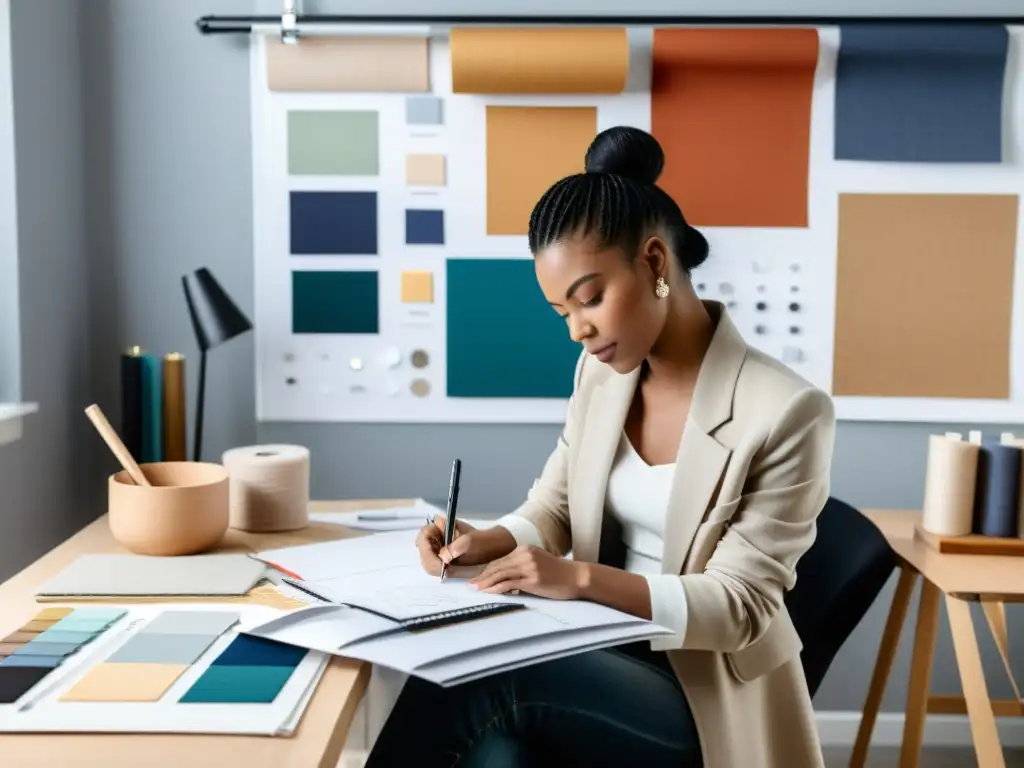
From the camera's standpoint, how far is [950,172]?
7.02ft

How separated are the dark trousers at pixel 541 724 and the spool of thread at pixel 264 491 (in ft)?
1.52

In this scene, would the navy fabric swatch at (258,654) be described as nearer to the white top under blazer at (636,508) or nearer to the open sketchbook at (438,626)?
the open sketchbook at (438,626)

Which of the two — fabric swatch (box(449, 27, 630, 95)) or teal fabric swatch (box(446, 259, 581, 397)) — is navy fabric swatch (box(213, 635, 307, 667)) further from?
fabric swatch (box(449, 27, 630, 95))

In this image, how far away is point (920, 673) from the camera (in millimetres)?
1936

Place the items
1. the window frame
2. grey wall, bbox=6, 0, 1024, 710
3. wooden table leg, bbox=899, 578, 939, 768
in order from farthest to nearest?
grey wall, bbox=6, 0, 1024, 710, wooden table leg, bbox=899, 578, 939, 768, the window frame

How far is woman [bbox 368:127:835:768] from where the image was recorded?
47.2 inches

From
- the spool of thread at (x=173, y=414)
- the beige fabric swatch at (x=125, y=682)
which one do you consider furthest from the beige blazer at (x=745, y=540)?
the spool of thread at (x=173, y=414)

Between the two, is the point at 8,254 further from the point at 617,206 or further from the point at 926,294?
the point at 926,294

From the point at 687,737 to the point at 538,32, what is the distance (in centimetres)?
137

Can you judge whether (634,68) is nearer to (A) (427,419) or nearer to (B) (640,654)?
(A) (427,419)

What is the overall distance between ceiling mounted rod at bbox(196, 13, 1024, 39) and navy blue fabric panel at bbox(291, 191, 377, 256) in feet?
1.08

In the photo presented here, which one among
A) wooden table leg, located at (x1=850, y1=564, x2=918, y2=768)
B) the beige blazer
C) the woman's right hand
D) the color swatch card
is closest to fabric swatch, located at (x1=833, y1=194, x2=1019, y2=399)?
wooden table leg, located at (x1=850, y1=564, x2=918, y2=768)

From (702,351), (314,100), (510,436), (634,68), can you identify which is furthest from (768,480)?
(314,100)

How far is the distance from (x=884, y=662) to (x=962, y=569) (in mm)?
365
